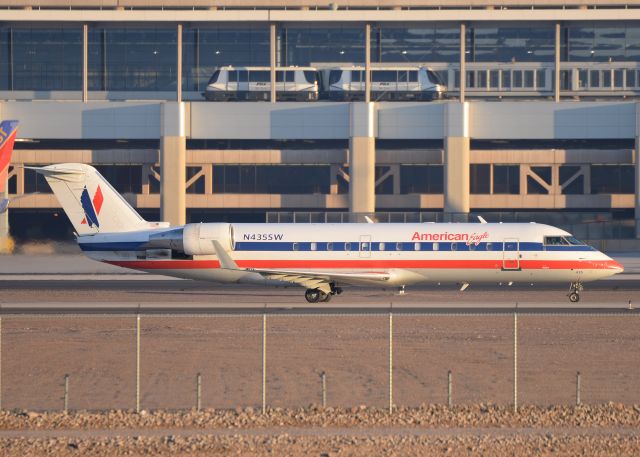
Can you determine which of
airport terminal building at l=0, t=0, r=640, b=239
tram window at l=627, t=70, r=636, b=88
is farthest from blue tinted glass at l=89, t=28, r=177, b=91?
tram window at l=627, t=70, r=636, b=88

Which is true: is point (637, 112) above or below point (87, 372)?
above

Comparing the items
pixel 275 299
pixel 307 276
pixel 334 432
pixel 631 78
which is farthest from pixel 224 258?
pixel 631 78

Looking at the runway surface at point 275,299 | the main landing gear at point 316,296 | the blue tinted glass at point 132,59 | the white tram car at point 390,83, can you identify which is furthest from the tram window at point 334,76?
the main landing gear at point 316,296

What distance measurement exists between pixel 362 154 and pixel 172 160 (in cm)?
1342

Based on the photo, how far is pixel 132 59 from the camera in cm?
9912

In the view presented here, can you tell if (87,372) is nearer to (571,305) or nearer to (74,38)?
(571,305)

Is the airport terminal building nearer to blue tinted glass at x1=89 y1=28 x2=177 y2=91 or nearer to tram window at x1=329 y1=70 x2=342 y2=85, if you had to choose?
tram window at x1=329 y1=70 x2=342 y2=85

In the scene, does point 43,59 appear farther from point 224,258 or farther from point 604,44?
point 224,258

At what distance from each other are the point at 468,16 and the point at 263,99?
17.8 metres

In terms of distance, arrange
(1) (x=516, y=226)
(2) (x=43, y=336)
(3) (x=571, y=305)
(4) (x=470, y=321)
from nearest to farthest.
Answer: (2) (x=43, y=336), (4) (x=470, y=321), (3) (x=571, y=305), (1) (x=516, y=226)

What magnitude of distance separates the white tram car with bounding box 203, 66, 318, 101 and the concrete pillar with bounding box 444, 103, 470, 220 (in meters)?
14.7

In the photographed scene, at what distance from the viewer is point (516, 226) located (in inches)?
1826

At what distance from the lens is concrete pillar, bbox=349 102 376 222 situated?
78.4m

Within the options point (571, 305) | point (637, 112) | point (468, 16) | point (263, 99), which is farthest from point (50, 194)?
point (571, 305)
